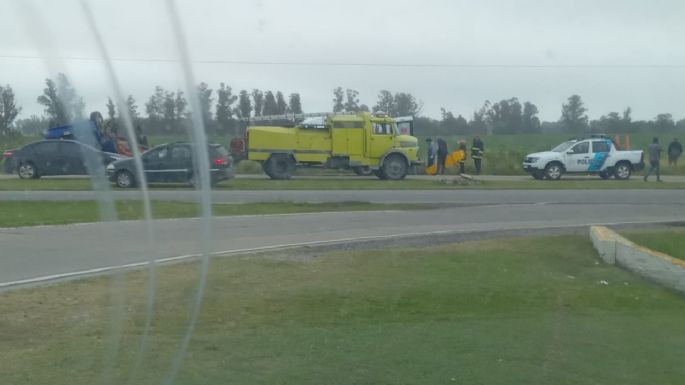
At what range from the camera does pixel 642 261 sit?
1232cm

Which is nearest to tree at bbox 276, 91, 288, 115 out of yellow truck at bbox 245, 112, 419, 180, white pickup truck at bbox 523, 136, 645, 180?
yellow truck at bbox 245, 112, 419, 180

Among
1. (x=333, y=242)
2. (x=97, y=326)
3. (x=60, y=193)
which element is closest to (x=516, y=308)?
(x=97, y=326)

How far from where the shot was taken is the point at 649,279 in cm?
1200

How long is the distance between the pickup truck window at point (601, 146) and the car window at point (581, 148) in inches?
10.0

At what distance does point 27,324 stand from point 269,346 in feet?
7.62

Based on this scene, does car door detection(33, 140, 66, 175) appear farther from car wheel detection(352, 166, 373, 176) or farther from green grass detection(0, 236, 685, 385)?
green grass detection(0, 236, 685, 385)

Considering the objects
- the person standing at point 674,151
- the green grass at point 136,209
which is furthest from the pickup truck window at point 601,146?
the green grass at point 136,209

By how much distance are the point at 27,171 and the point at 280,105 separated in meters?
12.2

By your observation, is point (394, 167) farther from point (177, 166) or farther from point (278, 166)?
point (177, 166)

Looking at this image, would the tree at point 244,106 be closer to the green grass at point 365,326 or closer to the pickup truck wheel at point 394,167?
the pickup truck wheel at point 394,167

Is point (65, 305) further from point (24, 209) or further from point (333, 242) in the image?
point (24, 209)

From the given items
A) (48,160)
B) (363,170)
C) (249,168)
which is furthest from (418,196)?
(249,168)

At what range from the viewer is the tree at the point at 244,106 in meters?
33.9

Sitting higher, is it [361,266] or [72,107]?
[72,107]
